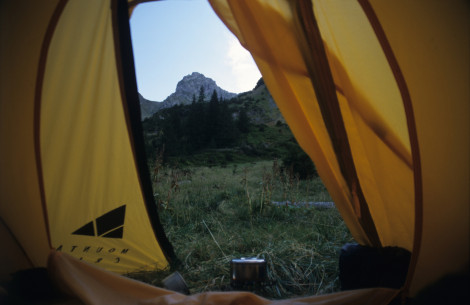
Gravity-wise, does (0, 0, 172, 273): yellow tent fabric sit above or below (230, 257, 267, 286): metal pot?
above

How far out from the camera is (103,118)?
239 centimetres

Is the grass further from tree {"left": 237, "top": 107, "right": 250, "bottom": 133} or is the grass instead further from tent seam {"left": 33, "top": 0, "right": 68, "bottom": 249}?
tree {"left": 237, "top": 107, "right": 250, "bottom": 133}

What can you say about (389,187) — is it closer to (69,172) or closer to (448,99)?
(448,99)

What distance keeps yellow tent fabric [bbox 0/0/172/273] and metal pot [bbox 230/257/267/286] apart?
31.0 inches

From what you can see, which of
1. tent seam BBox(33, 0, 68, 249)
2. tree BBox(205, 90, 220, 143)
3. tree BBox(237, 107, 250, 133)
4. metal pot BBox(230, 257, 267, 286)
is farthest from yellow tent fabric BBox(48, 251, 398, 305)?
tree BBox(237, 107, 250, 133)

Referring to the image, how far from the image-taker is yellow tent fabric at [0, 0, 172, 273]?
1.94 m

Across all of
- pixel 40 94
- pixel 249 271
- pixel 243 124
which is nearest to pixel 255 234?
pixel 249 271

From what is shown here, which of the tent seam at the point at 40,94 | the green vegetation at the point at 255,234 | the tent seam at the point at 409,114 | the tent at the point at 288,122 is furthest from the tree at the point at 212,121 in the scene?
the tent seam at the point at 409,114

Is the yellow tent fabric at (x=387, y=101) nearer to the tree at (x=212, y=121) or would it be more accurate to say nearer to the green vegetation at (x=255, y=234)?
the green vegetation at (x=255, y=234)

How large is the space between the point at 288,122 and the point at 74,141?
5.21 ft

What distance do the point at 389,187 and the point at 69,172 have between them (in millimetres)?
2244

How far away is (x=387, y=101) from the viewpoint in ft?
5.76

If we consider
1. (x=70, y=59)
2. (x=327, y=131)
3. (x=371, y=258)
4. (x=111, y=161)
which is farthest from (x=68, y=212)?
(x=371, y=258)

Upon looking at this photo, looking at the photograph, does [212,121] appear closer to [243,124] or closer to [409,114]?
[243,124]
